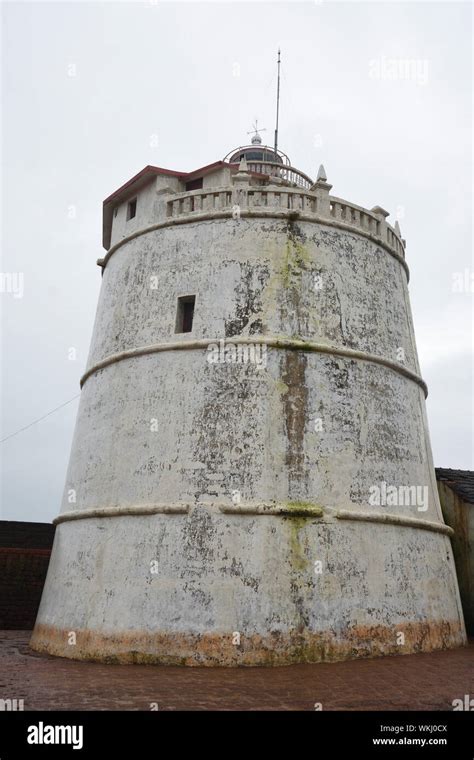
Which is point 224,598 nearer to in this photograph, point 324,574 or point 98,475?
A: point 324,574

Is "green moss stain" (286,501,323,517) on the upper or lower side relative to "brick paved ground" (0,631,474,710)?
upper

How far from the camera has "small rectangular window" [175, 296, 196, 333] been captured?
11.6 meters

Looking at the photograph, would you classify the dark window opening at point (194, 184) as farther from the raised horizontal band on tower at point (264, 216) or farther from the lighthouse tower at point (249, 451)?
the raised horizontal band on tower at point (264, 216)

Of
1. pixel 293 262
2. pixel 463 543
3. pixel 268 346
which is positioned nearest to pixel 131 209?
pixel 293 262

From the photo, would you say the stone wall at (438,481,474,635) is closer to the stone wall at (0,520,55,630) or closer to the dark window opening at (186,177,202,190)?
the dark window opening at (186,177,202,190)

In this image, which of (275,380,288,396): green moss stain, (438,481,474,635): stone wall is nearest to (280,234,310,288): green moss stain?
(275,380,288,396): green moss stain

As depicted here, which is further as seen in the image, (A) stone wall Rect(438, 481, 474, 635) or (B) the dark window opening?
(B) the dark window opening

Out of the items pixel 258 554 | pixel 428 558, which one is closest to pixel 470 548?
pixel 428 558

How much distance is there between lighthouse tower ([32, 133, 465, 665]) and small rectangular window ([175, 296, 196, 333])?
0.05 m

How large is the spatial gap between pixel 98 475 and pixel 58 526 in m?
1.74

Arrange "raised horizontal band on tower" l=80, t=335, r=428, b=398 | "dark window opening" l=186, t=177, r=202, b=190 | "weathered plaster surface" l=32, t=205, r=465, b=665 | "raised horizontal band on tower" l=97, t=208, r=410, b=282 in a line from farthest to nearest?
"dark window opening" l=186, t=177, r=202, b=190
"raised horizontal band on tower" l=97, t=208, r=410, b=282
"raised horizontal band on tower" l=80, t=335, r=428, b=398
"weathered plaster surface" l=32, t=205, r=465, b=665

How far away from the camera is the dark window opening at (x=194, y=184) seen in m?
13.3
